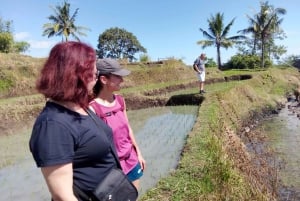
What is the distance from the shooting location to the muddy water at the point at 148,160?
592 cm

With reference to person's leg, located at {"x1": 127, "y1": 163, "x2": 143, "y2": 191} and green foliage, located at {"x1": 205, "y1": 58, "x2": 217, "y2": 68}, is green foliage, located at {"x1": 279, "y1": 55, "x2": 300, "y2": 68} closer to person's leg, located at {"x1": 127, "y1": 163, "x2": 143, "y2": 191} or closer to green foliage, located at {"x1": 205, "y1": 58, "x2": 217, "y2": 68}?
green foliage, located at {"x1": 205, "y1": 58, "x2": 217, "y2": 68}

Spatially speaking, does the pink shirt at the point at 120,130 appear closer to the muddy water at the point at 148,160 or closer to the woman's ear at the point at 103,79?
the woman's ear at the point at 103,79

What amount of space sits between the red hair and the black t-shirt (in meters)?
0.08

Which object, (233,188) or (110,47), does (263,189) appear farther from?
(110,47)

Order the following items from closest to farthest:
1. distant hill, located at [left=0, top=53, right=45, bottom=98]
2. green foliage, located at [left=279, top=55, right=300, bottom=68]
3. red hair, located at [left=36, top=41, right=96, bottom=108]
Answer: red hair, located at [left=36, top=41, right=96, bottom=108] → distant hill, located at [left=0, top=53, right=45, bottom=98] → green foliage, located at [left=279, top=55, right=300, bottom=68]

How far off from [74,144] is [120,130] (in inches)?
50.4

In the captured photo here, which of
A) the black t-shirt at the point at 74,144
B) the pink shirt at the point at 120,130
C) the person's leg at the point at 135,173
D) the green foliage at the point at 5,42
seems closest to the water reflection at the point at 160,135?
the person's leg at the point at 135,173

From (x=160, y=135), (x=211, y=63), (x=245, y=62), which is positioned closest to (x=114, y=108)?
(x=160, y=135)

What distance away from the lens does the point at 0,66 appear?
19562 mm

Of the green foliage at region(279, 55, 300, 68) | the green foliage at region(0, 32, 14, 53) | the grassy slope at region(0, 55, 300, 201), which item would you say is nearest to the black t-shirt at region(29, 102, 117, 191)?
the grassy slope at region(0, 55, 300, 201)

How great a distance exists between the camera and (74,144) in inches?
78.9

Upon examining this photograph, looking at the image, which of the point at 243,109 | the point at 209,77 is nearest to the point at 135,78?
the point at 209,77

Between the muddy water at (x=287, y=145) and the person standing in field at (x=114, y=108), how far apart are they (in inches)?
125

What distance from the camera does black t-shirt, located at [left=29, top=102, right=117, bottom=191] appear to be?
6.30 feet
